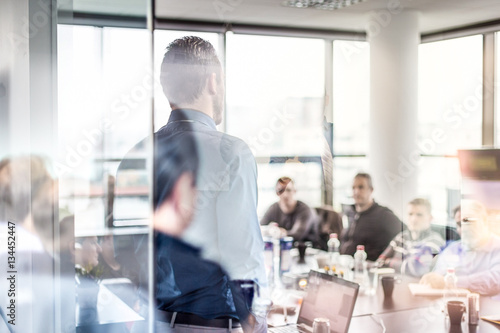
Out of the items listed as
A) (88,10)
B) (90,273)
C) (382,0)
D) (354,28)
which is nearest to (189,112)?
(88,10)

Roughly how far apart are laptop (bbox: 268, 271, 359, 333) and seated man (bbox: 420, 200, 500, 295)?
2.78 ft

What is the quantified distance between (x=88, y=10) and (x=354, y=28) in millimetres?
4044

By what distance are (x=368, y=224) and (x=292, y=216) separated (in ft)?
2.56

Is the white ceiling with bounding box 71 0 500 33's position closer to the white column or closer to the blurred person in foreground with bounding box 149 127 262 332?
the white column

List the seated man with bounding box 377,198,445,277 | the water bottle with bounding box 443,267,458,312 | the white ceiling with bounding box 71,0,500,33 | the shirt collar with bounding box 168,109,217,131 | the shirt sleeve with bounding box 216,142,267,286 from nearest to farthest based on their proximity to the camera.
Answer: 1. the shirt sleeve with bounding box 216,142,267,286
2. the shirt collar with bounding box 168,109,217,131
3. the water bottle with bounding box 443,267,458,312
4. the seated man with bounding box 377,198,445,277
5. the white ceiling with bounding box 71,0,500,33

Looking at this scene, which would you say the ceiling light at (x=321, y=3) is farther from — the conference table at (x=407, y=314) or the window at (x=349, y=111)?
the conference table at (x=407, y=314)


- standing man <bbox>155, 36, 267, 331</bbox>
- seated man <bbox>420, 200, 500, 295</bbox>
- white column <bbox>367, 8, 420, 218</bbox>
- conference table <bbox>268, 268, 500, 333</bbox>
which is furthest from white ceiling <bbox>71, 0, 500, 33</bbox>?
conference table <bbox>268, 268, 500, 333</bbox>

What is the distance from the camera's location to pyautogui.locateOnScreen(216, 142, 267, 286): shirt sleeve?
193 cm

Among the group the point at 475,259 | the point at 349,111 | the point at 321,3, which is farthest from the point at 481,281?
the point at 349,111

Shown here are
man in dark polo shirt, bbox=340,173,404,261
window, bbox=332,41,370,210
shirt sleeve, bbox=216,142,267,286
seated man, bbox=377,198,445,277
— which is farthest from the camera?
window, bbox=332,41,370,210

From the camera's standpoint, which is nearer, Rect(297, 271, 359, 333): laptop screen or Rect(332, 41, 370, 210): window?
Rect(297, 271, 359, 333): laptop screen

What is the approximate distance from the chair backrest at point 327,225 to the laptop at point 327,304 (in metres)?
2.54

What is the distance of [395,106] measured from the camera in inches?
215

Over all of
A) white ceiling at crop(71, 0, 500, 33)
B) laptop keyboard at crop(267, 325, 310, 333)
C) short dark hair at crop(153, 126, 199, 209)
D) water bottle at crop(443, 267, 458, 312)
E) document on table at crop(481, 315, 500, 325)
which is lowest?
laptop keyboard at crop(267, 325, 310, 333)
